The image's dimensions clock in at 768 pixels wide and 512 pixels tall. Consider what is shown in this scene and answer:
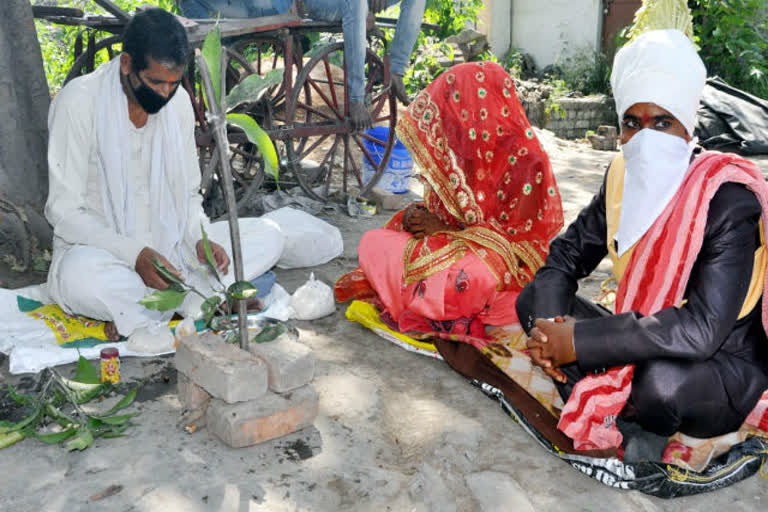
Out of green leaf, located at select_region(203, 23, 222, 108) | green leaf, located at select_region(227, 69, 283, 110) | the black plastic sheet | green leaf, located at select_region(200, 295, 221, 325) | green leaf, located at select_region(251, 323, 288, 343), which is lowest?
the black plastic sheet

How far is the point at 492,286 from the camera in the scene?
10.4ft

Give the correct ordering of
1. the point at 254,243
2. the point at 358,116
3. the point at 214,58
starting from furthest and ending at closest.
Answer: the point at 358,116, the point at 254,243, the point at 214,58

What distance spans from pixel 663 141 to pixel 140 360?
2138 mm

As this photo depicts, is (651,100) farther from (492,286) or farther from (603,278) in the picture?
(603,278)

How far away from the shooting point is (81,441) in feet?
7.45

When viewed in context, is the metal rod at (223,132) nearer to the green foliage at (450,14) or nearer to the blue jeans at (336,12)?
the blue jeans at (336,12)

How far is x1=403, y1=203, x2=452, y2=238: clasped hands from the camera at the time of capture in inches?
135

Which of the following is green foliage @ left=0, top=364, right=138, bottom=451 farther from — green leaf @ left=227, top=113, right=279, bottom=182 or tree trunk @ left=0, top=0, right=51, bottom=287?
tree trunk @ left=0, top=0, right=51, bottom=287

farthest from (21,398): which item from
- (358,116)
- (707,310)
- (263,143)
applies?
(358,116)

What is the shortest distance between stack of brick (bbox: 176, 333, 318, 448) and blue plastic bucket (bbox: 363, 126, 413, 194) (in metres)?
3.44

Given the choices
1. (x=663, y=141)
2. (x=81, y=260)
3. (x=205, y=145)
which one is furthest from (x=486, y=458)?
(x=205, y=145)

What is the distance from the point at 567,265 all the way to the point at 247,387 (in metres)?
1.23

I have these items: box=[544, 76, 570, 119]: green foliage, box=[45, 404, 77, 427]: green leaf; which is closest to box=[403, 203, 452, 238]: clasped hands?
box=[45, 404, 77, 427]: green leaf

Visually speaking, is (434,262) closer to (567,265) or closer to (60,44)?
(567,265)
